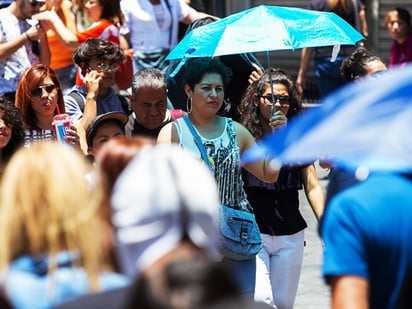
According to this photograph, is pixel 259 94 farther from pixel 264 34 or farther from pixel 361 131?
pixel 361 131

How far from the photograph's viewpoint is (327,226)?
12.2ft

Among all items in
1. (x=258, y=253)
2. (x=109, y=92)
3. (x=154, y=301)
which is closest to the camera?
(x=154, y=301)

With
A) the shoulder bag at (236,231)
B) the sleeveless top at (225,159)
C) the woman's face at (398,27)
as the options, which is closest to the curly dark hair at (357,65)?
the sleeveless top at (225,159)

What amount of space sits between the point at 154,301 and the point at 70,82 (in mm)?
7131

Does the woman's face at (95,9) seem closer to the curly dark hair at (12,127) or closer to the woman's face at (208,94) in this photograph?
the curly dark hair at (12,127)

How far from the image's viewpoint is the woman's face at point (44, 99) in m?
6.86

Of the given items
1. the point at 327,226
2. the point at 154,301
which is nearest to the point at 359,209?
the point at 327,226

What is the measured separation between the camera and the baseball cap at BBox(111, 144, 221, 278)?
3.21 meters

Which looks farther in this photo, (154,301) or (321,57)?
(321,57)

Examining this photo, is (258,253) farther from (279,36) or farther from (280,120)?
(279,36)

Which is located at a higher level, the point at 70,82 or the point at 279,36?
the point at 279,36

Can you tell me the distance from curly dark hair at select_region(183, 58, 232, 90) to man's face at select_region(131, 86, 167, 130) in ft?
1.40

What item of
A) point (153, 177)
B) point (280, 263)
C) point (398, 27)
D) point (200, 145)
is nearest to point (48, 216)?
point (153, 177)

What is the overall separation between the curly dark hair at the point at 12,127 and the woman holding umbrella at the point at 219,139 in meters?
0.80
